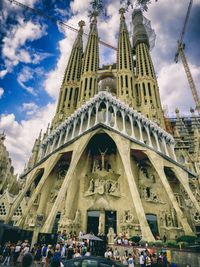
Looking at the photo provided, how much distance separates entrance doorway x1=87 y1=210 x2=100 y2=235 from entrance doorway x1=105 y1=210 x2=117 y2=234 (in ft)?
3.60

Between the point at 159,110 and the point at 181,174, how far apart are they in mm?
14643

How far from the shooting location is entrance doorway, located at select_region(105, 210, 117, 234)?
2177cm

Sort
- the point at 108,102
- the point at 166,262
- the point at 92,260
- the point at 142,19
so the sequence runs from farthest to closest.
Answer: the point at 142,19
the point at 108,102
the point at 166,262
the point at 92,260

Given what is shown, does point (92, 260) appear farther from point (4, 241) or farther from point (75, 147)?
point (75, 147)

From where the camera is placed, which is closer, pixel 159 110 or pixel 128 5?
pixel 128 5

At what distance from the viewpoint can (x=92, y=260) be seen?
629cm

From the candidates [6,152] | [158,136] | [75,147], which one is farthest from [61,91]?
[158,136]

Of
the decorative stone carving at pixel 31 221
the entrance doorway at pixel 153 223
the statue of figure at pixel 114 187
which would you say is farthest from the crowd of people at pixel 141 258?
the decorative stone carving at pixel 31 221

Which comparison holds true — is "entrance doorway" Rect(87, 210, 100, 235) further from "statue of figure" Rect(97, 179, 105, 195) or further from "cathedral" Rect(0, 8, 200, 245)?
"statue of figure" Rect(97, 179, 105, 195)

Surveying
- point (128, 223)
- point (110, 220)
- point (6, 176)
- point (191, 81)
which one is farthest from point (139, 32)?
point (6, 176)

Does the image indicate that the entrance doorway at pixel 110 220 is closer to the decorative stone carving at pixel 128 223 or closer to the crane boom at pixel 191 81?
the decorative stone carving at pixel 128 223

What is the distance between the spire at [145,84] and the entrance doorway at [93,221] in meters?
18.2

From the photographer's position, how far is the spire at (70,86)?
120 ft

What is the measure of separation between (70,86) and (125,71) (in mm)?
12530
